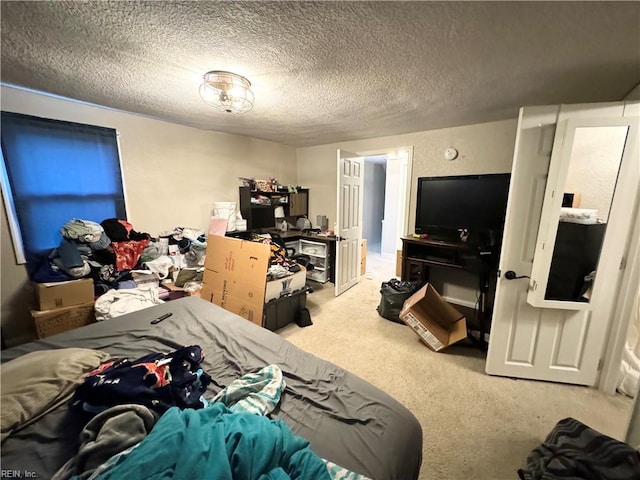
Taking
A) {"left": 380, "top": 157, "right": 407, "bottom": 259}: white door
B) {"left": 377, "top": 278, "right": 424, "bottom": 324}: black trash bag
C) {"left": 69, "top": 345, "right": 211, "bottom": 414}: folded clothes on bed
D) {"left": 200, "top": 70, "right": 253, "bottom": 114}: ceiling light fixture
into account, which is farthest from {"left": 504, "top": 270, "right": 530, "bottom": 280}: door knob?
{"left": 380, "top": 157, "right": 407, "bottom": 259}: white door

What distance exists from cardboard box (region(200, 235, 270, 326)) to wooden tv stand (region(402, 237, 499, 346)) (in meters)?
1.88

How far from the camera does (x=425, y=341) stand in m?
2.44

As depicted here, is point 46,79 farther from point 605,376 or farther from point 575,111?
point 605,376

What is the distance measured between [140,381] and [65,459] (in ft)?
0.86

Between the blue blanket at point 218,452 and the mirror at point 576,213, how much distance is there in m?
2.04

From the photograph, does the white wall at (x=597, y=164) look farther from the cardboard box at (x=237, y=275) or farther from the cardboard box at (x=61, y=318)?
the cardboard box at (x=61, y=318)

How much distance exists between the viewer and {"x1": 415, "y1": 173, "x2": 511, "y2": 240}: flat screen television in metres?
2.65

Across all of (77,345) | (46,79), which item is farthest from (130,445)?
(46,79)

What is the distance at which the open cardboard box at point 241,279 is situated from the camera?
2439 millimetres

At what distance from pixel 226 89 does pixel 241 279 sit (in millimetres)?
1722

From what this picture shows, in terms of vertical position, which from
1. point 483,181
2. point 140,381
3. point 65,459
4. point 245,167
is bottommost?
point 65,459

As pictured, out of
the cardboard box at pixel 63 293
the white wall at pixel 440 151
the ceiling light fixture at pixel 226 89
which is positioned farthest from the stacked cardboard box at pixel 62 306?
the white wall at pixel 440 151

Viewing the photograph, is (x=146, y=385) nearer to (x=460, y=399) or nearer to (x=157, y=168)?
(x=460, y=399)

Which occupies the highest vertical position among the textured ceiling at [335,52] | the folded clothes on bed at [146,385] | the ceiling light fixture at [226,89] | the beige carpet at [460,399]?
the textured ceiling at [335,52]
